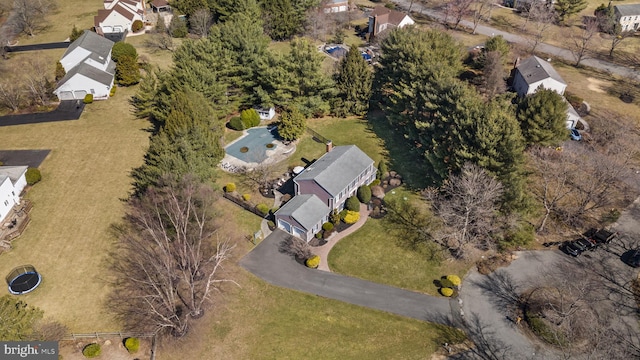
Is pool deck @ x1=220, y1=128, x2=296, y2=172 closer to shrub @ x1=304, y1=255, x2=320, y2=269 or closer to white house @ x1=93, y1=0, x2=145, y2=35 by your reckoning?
shrub @ x1=304, y1=255, x2=320, y2=269

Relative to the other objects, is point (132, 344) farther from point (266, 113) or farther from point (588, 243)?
point (588, 243)

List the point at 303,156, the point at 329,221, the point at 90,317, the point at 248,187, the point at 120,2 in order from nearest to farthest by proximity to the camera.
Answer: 1. the point at 90,317
2. the point at 329,221
3. the point at 248,187
4. the point at 303,156
5. the point at 120,2

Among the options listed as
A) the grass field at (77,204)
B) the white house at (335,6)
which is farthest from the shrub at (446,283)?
the white house at (335,6)

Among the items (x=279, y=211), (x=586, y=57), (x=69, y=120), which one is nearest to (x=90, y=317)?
(x=279, y=211)

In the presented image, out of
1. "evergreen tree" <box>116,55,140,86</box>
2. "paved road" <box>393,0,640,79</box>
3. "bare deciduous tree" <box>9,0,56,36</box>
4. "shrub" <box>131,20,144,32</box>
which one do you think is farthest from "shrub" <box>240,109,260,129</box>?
"paved road" <box>393,0,640,79</box>

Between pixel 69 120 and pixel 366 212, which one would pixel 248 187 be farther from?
pixel 69 120
